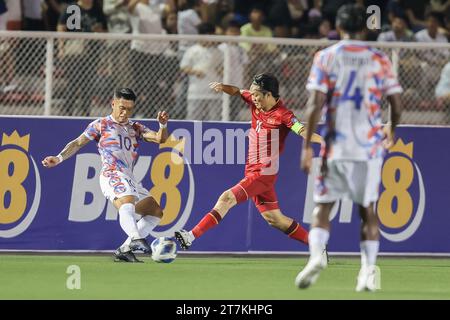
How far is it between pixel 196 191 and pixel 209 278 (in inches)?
136

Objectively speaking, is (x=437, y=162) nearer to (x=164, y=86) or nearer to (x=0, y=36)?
(x=164, y=86)

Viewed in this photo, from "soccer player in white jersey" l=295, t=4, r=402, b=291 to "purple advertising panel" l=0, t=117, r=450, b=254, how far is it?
19.1ft

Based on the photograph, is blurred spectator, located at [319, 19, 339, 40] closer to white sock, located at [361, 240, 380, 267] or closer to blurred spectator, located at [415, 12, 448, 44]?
blurred spectator, located at [415, 12, 448, 44]

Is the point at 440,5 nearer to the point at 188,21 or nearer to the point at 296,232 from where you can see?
the point at 188,21

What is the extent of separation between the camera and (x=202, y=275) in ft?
44.7

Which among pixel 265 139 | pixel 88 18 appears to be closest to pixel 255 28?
pixel 88 18

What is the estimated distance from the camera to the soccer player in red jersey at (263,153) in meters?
14.7

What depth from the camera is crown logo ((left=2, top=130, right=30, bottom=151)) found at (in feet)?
53.0

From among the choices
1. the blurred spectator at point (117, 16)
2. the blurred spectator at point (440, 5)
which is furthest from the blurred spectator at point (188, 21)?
the blurred spectator at point (440, 5)

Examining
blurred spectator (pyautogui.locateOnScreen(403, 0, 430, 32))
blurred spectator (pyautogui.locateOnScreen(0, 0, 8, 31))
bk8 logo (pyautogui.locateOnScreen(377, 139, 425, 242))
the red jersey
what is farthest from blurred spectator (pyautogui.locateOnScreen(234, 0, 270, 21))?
the red jersey
